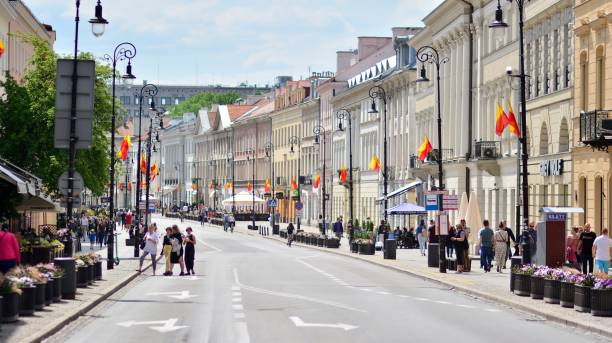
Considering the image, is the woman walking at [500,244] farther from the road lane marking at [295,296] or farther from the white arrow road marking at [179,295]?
the white arrow road marking at [179,295]

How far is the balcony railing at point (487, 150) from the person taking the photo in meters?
62.7

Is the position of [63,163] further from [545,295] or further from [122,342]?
[122,342]

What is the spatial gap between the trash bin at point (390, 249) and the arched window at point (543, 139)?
22.5 ft

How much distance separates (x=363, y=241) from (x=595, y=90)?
66.0 ft

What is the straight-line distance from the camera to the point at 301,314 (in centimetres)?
2553

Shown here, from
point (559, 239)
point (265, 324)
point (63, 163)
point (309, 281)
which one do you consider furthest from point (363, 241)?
point (265, 324)

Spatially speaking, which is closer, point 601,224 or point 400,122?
point 601,224

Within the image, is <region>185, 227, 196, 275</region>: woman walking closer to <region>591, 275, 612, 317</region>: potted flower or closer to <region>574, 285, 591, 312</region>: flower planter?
<region>574, 285, 591, 312</region>: flower planter

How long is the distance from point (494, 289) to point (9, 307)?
48.8 ft

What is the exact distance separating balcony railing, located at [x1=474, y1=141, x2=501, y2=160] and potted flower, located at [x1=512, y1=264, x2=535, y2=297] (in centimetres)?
3167

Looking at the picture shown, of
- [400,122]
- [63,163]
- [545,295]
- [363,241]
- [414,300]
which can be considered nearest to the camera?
[545,295]

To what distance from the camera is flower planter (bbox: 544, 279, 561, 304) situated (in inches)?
1092

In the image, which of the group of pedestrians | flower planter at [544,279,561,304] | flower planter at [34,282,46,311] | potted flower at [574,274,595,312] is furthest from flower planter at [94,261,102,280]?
potted flower at [574,274,595,312]

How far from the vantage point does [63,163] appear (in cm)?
5731
